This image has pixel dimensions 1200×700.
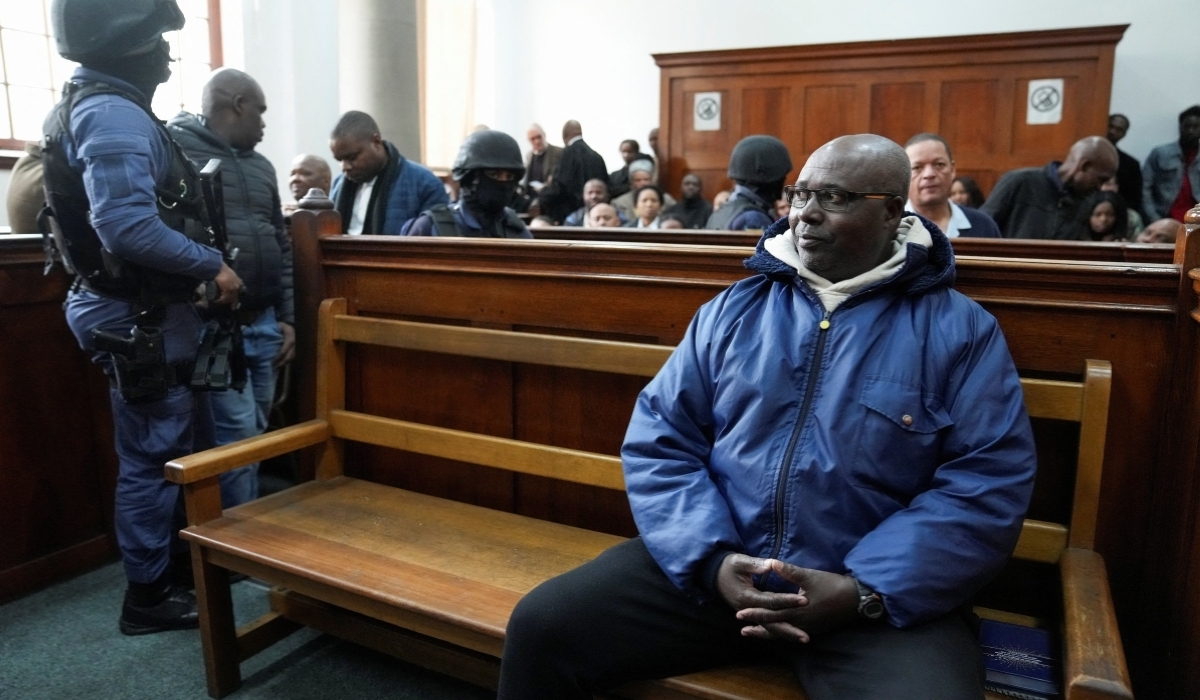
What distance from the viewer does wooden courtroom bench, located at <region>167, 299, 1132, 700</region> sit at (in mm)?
1494

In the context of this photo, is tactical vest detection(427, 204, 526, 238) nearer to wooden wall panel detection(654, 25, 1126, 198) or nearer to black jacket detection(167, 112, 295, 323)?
black jacket detection(167, 112, 295, 323)

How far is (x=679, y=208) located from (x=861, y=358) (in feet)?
19.7

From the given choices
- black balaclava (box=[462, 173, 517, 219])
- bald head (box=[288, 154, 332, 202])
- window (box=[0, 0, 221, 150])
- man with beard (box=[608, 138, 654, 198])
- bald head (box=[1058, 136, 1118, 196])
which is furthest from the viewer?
man with beard (box=[608, 138, 654, 198])

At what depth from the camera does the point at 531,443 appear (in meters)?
2.02

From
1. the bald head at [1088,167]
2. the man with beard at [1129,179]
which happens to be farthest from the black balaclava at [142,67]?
the man with beard at [1129,179]

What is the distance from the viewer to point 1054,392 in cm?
152

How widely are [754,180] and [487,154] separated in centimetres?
103

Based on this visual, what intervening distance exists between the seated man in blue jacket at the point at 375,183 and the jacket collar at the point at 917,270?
1.90 meters

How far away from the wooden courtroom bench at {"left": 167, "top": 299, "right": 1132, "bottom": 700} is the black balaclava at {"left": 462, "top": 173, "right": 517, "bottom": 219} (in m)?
0.75

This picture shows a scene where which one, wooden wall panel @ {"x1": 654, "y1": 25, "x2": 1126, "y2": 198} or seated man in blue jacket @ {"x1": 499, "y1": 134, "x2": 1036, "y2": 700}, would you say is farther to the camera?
wooden wall panel @ {"x1": 654, "y1": 25, "x2": 1126, "y2": 198}

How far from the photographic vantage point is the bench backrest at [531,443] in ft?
4.92

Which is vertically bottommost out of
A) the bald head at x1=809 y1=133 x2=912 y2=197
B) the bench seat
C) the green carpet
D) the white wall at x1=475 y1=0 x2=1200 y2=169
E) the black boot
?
the green carpet

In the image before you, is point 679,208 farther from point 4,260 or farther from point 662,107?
point 4,260

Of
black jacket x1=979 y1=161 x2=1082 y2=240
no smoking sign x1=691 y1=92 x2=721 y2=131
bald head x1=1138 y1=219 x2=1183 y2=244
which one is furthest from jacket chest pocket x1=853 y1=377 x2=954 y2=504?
no smoking sign x1=691 y1=92 x2=721 y2=131
